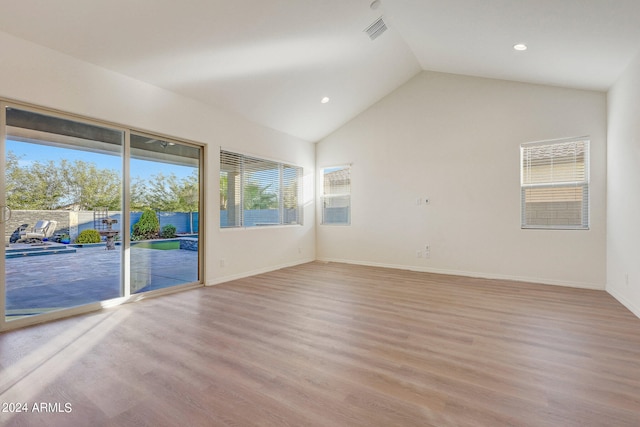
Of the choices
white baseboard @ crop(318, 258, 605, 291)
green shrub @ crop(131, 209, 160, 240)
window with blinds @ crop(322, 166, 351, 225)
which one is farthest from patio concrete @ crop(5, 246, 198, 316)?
white baseboard @ crop(318, 258, 605, 291)

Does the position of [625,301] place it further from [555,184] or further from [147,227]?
[147,227]

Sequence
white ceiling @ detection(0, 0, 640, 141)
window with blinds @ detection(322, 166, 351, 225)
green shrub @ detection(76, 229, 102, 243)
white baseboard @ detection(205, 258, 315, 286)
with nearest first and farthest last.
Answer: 1. white ceiling @ detection(0, 0, 640, 141)
2. green shrub @ detection(76, 229, 102, 243)
3. white baseboard @ detection(205, 258, 315, 286)
4. window with blinds @ detection(322, 166, 351, 225)

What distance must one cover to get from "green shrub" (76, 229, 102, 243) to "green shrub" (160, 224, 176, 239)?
75cm

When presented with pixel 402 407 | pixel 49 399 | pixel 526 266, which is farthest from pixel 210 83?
pixel 526 266

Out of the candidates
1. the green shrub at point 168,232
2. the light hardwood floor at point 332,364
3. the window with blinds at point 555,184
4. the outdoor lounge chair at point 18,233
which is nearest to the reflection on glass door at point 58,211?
the outdoor lounge chair at point 18,233

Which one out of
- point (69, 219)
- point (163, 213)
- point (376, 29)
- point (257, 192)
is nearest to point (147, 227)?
point (163, 213)

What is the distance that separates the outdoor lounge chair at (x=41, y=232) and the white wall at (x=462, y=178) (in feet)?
15.1

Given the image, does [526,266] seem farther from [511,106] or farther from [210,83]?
[210,83]

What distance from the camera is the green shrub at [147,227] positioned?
152 inches

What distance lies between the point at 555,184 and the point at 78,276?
6.33 m

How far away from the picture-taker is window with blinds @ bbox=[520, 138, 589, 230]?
4430 millimetres

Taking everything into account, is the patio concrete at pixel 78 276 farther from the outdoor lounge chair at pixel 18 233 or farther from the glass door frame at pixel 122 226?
the outdoor lounge chair at pixel 18 233

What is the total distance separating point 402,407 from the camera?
1.69m

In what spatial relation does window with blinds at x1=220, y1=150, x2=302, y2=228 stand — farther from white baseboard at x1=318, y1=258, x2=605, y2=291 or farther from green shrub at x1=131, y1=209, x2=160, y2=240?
white baseboard at x1=318, y1=258, x2=605, y2=291
